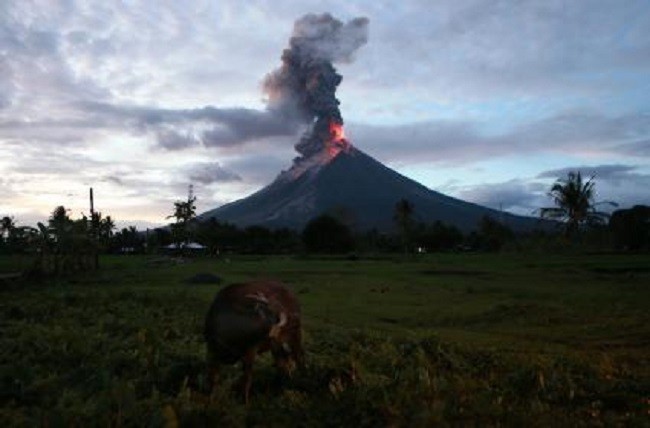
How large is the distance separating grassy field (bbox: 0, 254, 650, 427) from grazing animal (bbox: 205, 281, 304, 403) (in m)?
0.47

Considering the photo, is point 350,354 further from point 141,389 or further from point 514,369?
point 141,389

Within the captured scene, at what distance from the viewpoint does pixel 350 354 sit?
1516 cm

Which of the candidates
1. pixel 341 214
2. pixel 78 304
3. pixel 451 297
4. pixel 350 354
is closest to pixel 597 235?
pixel 341 214

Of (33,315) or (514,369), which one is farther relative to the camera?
(33,315)

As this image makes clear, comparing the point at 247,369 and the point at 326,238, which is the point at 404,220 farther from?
the point at 247,369

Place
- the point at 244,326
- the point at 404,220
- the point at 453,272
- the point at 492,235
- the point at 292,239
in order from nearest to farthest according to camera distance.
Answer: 1. the point at 244,326
2. the point at 453,272
3. the point at 404,220
4. the point at 492,235
5. the point at 292,239

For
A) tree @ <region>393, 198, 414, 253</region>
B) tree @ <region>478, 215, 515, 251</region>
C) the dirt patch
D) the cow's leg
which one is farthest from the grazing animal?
tree @ <region>478, 215, 515, 251</region>

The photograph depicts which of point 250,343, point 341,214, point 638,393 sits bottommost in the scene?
point 638,393

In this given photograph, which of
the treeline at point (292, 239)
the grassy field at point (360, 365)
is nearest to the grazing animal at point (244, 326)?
the grassy field at point (360, 365)

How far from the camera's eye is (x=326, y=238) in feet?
343

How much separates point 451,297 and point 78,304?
616 inches

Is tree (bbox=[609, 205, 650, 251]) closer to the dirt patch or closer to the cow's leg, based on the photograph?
the dirt patch

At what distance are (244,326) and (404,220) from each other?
9610 centimetres

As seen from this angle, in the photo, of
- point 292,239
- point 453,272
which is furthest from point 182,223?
point 453,272
